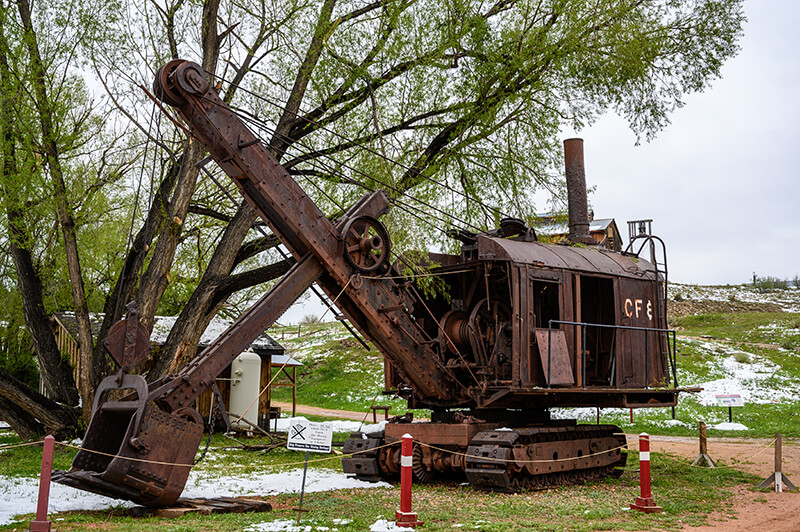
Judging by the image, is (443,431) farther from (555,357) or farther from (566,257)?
(566,257)

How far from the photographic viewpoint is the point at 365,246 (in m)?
10.9

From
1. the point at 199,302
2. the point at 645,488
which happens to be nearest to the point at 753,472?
the point at 645,488

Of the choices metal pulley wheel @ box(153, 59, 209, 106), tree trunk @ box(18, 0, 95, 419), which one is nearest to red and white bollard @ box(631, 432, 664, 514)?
metal pulley wheel @ box(153, 59, 209, 106)

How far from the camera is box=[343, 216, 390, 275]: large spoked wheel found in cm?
1076

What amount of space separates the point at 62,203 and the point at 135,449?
7.74 metres

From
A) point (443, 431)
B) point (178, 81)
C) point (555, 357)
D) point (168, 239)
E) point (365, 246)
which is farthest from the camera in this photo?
point (168, 239)

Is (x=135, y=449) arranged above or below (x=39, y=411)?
above

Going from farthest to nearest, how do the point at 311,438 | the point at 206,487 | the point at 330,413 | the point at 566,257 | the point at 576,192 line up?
the point at 330,413 < the point at 576,192 < the point at 566,257 < the point at 206,487 < the point at 311,438

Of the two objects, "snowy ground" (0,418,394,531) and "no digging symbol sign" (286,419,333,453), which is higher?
"no digging symbol sign" (286,419,333,453)

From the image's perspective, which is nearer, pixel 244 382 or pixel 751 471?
pixel 751 471

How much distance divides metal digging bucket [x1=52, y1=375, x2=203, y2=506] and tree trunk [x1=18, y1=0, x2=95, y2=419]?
6627 millimetres

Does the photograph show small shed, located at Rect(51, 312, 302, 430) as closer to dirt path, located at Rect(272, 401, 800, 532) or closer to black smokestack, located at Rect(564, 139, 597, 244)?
dirt path, located at Rect(272, 401, 800, 532)

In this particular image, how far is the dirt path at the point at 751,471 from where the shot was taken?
8.79 m

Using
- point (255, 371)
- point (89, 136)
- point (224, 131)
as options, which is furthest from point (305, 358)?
point (224, 131)
